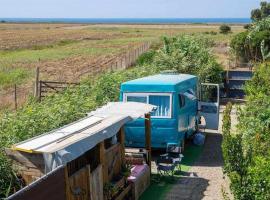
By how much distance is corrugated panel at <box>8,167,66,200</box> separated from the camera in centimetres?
648

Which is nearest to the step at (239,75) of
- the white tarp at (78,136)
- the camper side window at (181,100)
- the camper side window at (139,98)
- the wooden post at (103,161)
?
the camper side window at (181,100)

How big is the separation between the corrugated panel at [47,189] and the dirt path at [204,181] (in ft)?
13.1

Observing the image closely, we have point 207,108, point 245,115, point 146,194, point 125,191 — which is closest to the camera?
point 125,191

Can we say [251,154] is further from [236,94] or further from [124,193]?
[236,94]

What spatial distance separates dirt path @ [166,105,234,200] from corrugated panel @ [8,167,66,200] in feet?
13.1

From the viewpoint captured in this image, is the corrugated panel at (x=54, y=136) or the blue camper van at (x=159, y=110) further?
the blue camper van at (x=159, y=110)

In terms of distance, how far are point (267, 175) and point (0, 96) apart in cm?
1890

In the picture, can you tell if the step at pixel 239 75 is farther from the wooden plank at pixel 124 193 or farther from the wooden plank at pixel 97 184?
the wooden plank at pixel 97 184

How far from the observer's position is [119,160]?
10805mm

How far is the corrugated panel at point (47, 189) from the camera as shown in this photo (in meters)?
6.48

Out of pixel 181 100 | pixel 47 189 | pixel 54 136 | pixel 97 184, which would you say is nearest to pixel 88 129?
pixel 54 136

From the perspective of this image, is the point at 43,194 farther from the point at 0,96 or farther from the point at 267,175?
the point at 0,96

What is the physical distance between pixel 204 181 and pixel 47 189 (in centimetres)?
664

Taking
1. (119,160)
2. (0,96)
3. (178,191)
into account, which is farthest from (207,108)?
(0,96)
